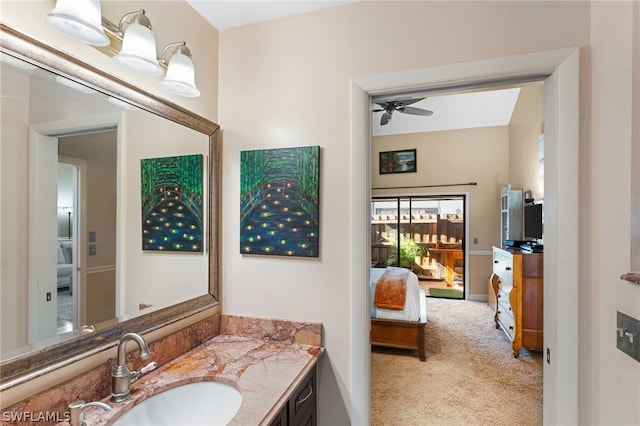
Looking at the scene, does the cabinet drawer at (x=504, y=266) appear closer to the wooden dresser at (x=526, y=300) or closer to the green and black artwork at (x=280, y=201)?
the wooden dresser at (x=526, y=300)

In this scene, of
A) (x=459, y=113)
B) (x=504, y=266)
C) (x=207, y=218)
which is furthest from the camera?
(x=459, y=113)

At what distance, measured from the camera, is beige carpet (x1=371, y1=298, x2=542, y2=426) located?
2320mm

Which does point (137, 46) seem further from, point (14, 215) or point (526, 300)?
point (526, 300)

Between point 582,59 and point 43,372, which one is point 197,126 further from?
point 582,59

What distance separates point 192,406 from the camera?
1191 millimetres

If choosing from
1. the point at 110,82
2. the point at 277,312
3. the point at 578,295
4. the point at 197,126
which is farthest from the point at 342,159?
the point at 578,295

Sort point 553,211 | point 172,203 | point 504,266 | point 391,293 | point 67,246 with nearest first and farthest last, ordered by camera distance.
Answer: point 67,246
point 553,211
point 172,203
point 391,293
point 504,266

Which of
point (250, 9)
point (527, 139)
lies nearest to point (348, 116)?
point (250, 9)

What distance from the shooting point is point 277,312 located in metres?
1.61

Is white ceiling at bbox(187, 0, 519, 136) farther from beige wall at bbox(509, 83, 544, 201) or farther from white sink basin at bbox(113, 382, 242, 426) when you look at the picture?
white sink basin at bbox(113, 382, 242, 426)

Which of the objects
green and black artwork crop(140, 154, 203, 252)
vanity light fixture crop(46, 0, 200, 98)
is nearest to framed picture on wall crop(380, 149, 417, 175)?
green and black artwork crop(140, 154, 203, 252)

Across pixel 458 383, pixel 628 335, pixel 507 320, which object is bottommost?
pixel 458 383

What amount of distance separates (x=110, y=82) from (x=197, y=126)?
46cm

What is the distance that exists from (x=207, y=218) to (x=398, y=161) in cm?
530
